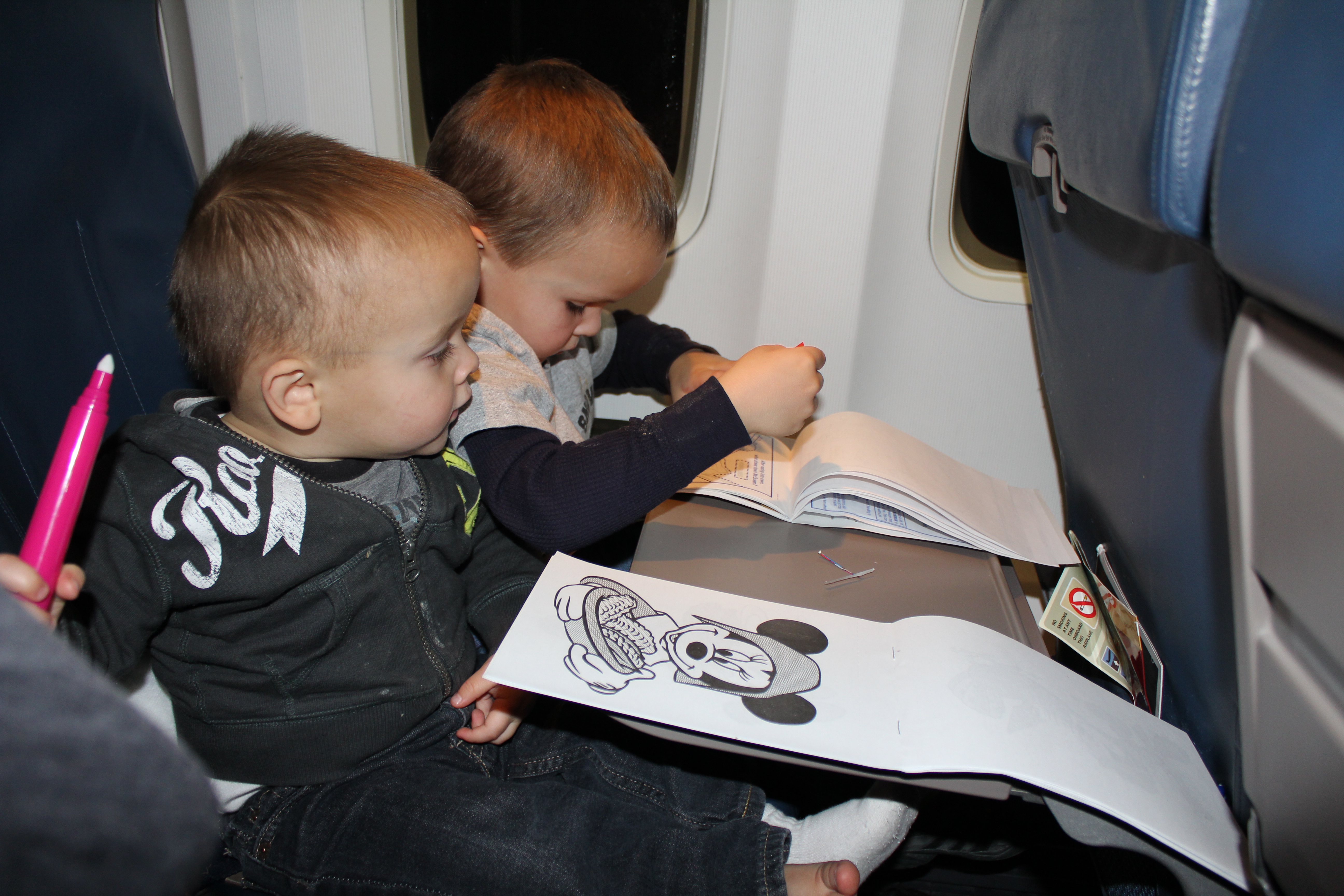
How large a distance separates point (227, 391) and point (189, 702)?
302mm

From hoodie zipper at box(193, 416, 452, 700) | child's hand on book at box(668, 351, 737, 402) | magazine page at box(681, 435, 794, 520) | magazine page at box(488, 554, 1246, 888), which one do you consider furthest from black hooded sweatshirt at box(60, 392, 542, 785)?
child's hand on book at box(668, 351, 737, 402)

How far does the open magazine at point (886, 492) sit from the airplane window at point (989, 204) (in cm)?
49

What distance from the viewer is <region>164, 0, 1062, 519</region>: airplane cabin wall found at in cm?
121

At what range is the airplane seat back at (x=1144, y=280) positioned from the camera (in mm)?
408

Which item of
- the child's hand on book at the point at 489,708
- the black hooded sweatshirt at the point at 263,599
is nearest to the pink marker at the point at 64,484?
the black hooded sweatshirt at the point at 263,599

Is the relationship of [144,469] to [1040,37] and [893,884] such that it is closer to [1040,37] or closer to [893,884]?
[1040,37]

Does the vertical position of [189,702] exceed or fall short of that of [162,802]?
it falls short

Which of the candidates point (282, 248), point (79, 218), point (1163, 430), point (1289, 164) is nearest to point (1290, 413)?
point (1289, 164)

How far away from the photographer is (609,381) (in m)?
1.36

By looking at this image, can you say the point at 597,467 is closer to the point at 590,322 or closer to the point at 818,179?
the point at 590,322

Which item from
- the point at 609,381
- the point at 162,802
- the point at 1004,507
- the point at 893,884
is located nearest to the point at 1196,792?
the point at 1004,507

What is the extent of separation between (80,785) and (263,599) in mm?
553

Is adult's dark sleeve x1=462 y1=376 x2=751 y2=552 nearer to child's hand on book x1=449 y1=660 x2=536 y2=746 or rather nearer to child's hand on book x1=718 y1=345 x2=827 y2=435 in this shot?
child's hand on book x1=718 y1=345 x2=827 y2=435

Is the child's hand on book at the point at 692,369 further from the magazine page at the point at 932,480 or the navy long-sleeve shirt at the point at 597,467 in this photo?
the navy long-sleeve shirt at the point at 597,467
